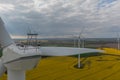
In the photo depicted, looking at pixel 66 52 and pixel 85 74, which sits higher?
pixel 66 52

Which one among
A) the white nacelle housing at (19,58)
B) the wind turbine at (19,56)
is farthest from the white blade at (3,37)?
the white nacelle housing at (19,58)

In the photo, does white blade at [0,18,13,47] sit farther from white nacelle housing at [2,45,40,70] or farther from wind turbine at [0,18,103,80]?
white nacelle housing at [2,45,40,70]

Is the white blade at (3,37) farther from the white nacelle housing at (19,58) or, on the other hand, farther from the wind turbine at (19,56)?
the white nacelle housing at (19,58)

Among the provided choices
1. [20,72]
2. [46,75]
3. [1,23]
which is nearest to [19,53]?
[20,72]

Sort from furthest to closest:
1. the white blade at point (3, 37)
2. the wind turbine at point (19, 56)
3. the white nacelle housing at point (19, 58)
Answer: the white blade at point (3, 37)
the wind turbine at point (19, 56)
the white nacelle housing at point (19, 58)

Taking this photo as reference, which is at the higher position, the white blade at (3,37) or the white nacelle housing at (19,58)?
the white blade at (3,37)

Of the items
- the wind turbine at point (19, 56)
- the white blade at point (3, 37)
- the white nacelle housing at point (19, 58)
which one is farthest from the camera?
the white blade at point (3, 37)

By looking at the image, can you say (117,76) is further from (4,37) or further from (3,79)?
(4,37)

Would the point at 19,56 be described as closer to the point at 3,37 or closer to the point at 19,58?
the point at 19,58

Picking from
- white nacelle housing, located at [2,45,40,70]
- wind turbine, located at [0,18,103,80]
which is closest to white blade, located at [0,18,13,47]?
wind turbine, located at [0,18,103,80]

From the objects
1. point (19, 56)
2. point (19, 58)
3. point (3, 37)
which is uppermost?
point (3, 37)

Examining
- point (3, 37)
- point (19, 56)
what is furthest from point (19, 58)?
point (3, 37)
